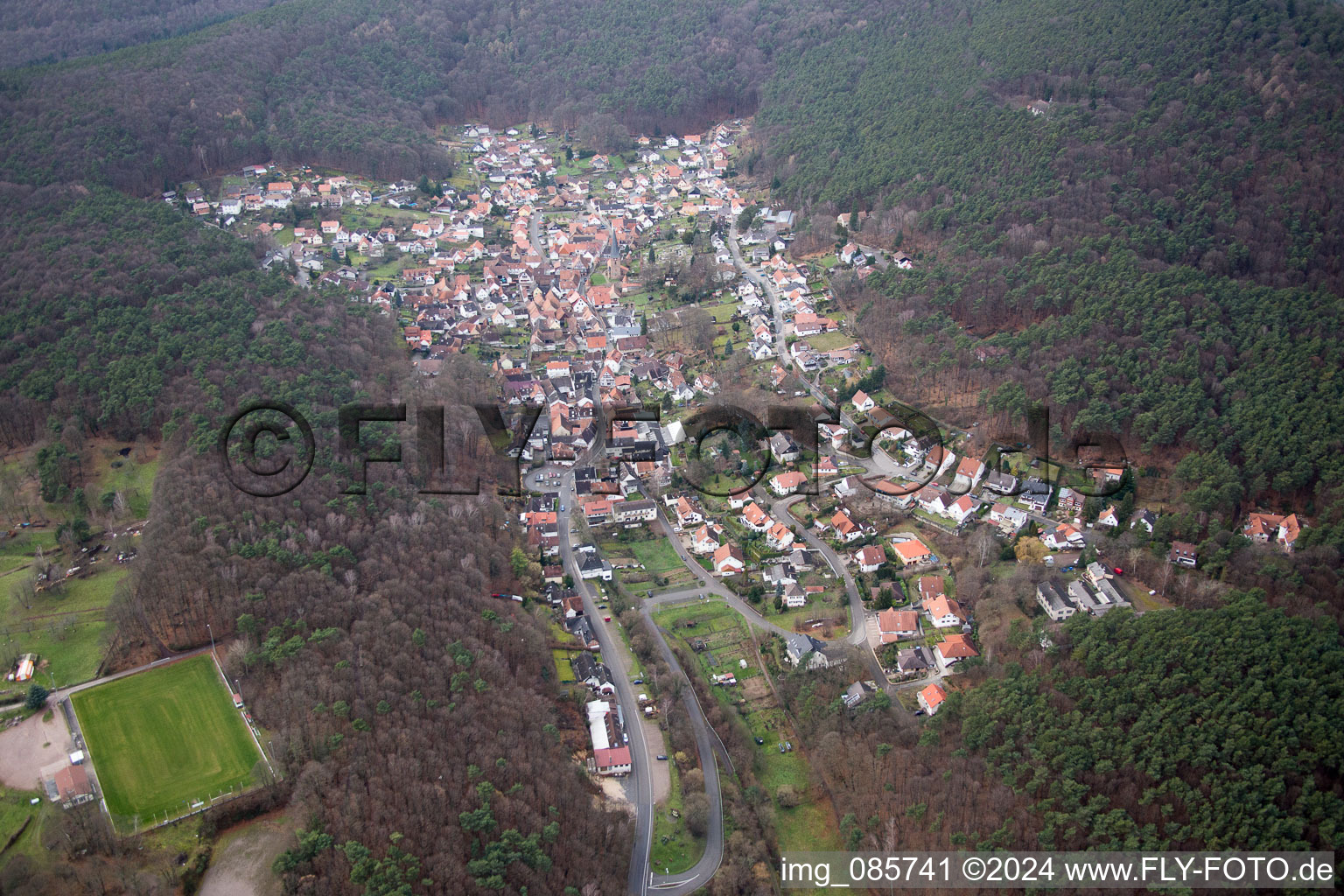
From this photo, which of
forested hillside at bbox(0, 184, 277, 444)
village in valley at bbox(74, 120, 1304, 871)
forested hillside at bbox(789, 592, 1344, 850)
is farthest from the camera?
forested hillside at bbox(0, 184, 277, 444)

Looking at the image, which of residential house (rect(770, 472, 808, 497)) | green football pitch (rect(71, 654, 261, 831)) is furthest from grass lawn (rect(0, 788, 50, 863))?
residential house (rect(770, 472, 808, 497))

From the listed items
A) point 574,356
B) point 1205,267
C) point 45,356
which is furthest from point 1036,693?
point 45,356

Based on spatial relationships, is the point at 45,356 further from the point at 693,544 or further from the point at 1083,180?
the point at 1083,180

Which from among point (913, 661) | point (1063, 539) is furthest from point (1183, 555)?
point (913, 661)

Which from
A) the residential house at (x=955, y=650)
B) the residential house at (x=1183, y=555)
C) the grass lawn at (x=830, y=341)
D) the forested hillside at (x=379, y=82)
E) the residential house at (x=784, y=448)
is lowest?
the residential house at (x=955, y=650)

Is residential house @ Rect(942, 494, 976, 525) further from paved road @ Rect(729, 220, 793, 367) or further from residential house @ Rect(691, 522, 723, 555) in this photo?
paved road @ Rect(729, 220, 793, 367)

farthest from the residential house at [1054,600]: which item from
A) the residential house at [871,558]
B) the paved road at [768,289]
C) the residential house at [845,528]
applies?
the paved road at [768,289]

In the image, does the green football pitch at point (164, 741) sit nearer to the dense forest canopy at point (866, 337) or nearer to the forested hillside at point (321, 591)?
the forested hillside at point (321, 591)
